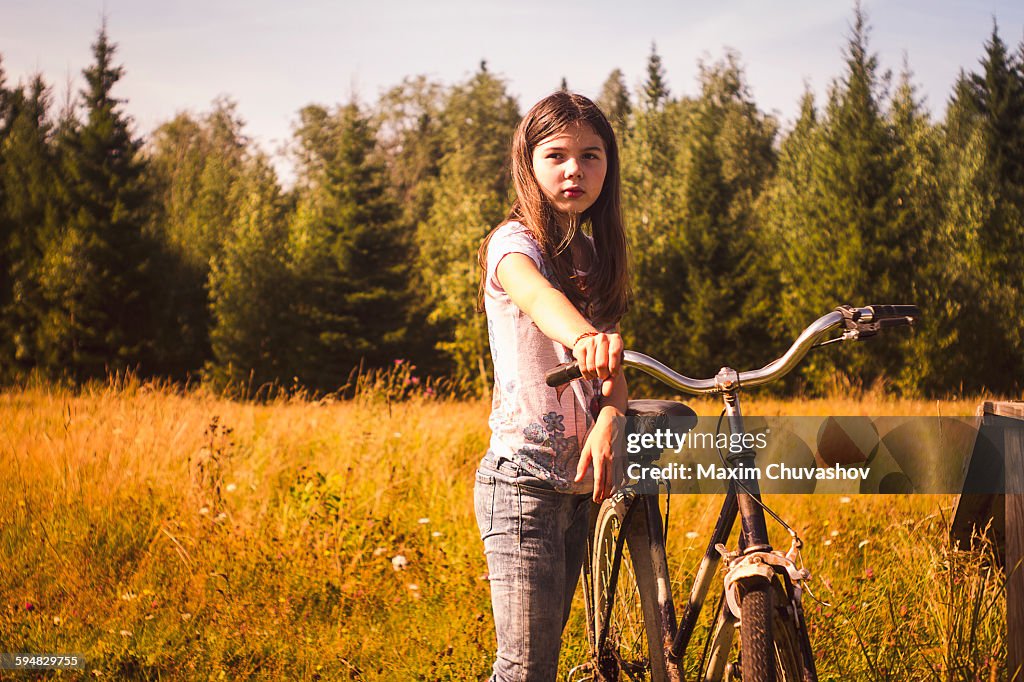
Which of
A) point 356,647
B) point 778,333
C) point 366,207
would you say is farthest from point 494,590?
point 366,207

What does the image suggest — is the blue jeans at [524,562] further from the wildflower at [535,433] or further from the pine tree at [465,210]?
the pine tree at [465,210]

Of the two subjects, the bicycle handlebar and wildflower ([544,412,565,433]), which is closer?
the bicycle handlebar

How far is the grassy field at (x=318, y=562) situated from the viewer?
11.6ft

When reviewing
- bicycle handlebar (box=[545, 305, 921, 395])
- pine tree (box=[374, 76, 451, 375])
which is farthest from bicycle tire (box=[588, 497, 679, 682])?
pine tree (box=[374, 76, 451, 375])

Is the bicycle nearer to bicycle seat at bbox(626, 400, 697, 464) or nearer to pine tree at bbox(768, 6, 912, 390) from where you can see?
bicycle seat at bbox(626, 400, 697, 464)

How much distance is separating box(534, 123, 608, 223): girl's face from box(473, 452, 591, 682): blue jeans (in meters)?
0.65

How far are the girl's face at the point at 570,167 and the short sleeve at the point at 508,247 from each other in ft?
0.43

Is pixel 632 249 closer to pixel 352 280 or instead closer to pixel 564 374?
pixel 352 280

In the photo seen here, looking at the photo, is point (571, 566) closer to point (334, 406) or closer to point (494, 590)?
point (494, 590)

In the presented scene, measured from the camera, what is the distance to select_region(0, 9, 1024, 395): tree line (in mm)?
23578

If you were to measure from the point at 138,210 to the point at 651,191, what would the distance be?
18.8 m

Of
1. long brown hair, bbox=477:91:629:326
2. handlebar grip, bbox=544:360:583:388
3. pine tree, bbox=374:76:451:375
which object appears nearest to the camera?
handlebar grip, bbox=544:360:583:388

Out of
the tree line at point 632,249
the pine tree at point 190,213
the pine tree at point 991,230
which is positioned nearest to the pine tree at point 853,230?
the tree line at point 632,249

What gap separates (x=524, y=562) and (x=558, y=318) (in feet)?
2.03
